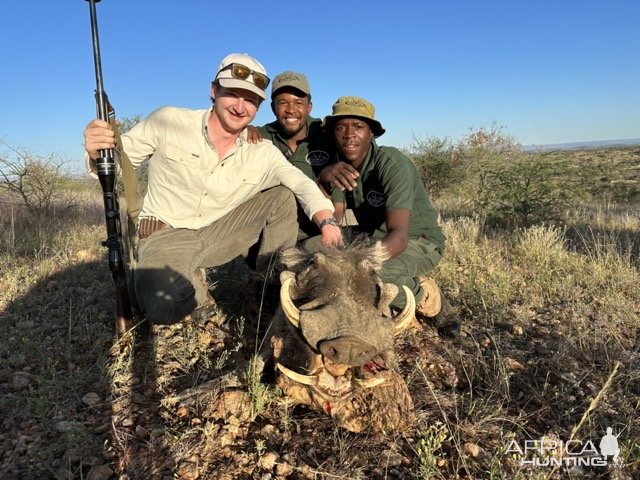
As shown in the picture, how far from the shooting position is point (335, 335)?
2102 millimetres

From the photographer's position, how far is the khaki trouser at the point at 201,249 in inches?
151

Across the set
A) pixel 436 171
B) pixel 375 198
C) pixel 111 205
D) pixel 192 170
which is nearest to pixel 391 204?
pixel 375 198

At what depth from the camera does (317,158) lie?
5.14 m

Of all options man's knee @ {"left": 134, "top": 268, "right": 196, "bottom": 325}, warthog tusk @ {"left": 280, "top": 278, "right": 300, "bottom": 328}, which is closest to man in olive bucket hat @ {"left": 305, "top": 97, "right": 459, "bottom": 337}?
man's knee @ {"left": 134, "top": 268, "right": 196, "bottom": 325}

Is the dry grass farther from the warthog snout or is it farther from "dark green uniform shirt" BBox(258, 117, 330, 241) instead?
"dark green uniform shirt" BBox(258, 117, 330, 241)

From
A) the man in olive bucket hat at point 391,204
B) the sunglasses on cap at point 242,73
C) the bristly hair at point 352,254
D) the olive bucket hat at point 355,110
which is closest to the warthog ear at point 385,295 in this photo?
the bristly hair at point 352,254

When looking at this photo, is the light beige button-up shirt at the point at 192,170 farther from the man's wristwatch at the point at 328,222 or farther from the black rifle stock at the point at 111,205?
the black rifle stock at the point at 111,205

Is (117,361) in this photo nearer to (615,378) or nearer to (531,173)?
(615,378)

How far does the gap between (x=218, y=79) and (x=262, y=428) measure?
2.95 m

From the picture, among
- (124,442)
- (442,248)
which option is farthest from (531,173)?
(124,442)

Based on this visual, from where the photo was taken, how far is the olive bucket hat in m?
4.21

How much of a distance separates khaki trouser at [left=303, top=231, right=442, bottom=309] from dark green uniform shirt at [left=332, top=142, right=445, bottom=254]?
0.52 feet

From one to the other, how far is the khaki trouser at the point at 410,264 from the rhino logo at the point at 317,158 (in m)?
1.15

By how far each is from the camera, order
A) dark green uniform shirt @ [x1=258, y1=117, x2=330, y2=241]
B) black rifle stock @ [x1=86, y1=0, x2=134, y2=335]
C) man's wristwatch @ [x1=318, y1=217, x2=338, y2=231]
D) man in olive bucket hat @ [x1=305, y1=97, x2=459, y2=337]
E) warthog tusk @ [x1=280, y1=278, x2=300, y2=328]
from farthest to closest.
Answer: dark green uniform shirt @ [x1=258, y1=117, x2=330, y2=241] < man in olive bucket hat @ [x1=305, y1=97, x2=459, y2=337] < man's wristwatch @ [x1=318, y1=217, x2=338, y2=231] < black rifle stock @ [x1=86, y1=0, x2=134, y2=335] < warthog tusk @ [x1=280, y1=278, x2=300, y2=328]
